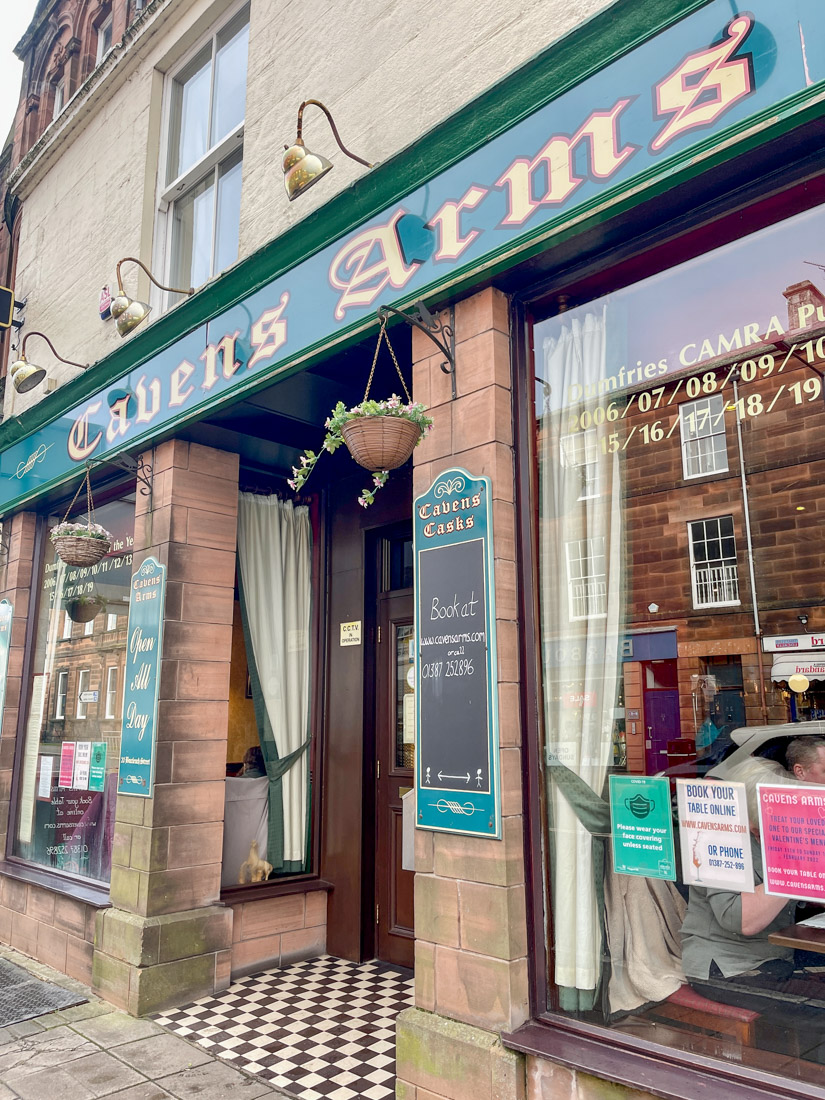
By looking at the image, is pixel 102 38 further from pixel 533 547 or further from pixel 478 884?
pixel 478 884

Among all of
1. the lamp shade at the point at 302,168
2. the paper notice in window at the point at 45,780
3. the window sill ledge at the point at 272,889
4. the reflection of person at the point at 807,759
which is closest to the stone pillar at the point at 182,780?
the window sill ledge at the point at 272,889

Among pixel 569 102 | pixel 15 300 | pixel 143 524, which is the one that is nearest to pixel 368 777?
Result: pixel 143 524

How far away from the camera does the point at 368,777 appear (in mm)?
5949

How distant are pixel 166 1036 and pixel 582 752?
3.17 meters

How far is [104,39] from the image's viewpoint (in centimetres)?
870

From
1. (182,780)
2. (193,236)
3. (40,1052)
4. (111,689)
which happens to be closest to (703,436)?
(182,780)

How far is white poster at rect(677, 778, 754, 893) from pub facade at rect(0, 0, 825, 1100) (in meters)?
0.01

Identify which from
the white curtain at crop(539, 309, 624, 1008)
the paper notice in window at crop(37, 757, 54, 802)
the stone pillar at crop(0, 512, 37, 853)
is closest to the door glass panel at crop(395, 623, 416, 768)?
the white curtain at crop(539, 309, 624, 1008)

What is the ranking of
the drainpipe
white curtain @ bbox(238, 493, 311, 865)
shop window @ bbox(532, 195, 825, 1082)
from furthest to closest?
white curtain @ bbox(238, 493, 311, 865), the drainpipe, shop window @ bbox(532, 195, 825, 1082)

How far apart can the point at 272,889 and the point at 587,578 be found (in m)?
3.75

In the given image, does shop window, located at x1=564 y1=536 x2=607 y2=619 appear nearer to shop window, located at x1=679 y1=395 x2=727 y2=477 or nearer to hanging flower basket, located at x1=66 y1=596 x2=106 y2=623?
shop window, located at x1=679 y1=395 x2=727 y2=477

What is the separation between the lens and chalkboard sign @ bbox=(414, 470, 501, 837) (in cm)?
331

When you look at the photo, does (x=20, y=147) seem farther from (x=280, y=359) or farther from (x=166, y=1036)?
(x=166, y=1036)

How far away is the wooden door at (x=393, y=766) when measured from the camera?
5.68 meters
